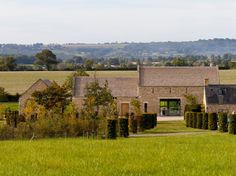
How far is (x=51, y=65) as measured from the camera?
143750mm

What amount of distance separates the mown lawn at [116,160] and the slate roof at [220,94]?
42.3 m

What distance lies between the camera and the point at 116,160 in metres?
15.6

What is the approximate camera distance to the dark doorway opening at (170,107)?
218 feet

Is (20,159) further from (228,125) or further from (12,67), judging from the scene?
(12,67)

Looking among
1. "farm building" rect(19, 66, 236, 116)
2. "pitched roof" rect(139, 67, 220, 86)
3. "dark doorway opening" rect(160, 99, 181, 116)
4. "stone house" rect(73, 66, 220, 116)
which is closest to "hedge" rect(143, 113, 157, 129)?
"farm building" rect(19, 66, 236, 116)

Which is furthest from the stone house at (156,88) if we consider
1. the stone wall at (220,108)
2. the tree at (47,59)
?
the tree at (47,59)

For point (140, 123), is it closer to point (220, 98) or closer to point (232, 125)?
point (232, 125)

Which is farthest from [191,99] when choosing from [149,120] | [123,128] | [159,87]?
[123,128]

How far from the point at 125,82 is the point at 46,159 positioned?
171ft

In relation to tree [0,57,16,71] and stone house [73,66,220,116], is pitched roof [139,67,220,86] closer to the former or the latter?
stone house [73,66,220,116]

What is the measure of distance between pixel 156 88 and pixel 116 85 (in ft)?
14.4

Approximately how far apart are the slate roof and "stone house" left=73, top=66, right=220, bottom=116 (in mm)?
3908

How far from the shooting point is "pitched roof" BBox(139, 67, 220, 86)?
67.6m

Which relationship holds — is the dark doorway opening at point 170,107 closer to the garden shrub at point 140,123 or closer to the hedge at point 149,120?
the hedge at point 149,120
